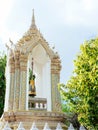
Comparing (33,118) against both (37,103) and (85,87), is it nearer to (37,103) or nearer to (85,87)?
(37,103)

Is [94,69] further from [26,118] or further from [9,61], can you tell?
[9,61]

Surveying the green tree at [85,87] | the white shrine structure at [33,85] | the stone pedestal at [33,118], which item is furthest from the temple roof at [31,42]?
the stone pedestal at [33,118]

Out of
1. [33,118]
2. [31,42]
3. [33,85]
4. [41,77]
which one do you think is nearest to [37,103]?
[33,118]

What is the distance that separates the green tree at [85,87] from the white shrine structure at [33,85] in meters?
1.03

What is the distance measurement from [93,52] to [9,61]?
395 centimetres

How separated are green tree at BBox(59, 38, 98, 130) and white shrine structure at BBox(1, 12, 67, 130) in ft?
3.38

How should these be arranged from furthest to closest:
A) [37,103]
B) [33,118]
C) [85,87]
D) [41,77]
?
[41,77], [37,103], [33,118], [85,87]

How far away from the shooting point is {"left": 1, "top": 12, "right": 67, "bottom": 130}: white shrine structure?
11.8 m

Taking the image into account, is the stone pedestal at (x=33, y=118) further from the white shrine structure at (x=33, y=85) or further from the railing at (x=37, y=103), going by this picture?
the railing at (x=37, y=103)

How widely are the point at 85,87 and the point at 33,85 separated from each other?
367cm

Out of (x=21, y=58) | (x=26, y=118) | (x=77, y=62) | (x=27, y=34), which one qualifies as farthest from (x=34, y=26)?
(x=26, y=118)

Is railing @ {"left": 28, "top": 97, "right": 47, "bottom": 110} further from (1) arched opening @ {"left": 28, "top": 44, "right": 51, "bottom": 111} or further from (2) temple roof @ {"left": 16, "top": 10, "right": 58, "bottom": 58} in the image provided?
(2) temple roof @ {"left": 16, "top": 10, "right": 58, "bottom": 58}

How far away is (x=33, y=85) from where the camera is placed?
14133 mm

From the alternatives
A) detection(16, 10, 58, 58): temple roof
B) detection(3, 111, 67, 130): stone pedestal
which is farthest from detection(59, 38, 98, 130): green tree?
detection(16, 10, 58, 58): temple roof
